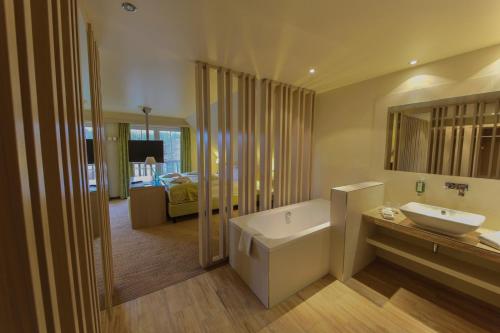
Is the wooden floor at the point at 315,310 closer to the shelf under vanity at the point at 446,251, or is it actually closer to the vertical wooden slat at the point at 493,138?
the shelf under vanity at the point at 446,251

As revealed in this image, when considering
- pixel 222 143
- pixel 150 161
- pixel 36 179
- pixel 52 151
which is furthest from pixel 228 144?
pixel 150 161

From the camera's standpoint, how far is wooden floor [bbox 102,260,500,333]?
1639mm

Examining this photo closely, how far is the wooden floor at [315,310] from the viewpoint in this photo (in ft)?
5.38

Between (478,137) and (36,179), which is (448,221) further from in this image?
(36,179)

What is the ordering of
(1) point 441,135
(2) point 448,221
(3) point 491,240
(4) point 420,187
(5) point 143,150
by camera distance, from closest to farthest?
→ (3) point 491,240 < (2) point 448,221 < (1) point 441,135 < (4) point 420,187 < (5) point 143,150

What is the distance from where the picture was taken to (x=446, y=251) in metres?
2.03

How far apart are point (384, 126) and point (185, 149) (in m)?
5.65

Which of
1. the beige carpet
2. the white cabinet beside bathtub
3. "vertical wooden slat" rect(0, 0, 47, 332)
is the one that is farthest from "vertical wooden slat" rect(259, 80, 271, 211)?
"vertical wooden slat" rect(0, 0, 47, 332)

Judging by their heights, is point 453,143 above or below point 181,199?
above

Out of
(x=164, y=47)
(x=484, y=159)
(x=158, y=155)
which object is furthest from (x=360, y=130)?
(x=158, y=155)

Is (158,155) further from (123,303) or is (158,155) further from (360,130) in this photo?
(360,130)

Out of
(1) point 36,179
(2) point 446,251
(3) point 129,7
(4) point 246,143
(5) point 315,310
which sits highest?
(3) point 129,7

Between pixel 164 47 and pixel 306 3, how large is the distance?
134cm

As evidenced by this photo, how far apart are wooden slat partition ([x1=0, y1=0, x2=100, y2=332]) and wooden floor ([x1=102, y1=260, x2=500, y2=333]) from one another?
48.7 inches
